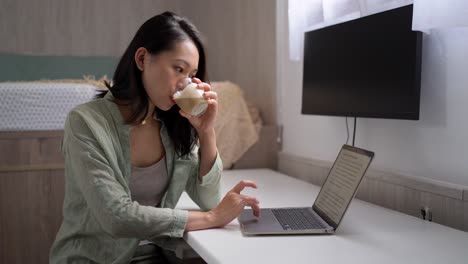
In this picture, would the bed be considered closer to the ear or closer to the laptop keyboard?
the ear

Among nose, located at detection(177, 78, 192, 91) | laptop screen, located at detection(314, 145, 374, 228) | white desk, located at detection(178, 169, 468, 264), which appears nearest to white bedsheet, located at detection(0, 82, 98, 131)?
nose, located at detection(177, 78, 192, 91)

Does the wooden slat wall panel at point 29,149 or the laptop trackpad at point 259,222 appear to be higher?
the wooden slat wall panel at point 29,149

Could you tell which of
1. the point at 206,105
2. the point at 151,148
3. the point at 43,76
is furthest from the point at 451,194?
the point at 43,76

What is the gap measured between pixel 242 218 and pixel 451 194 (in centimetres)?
55

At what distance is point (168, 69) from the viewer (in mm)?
1153

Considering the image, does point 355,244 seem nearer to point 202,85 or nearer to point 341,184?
point 341,184

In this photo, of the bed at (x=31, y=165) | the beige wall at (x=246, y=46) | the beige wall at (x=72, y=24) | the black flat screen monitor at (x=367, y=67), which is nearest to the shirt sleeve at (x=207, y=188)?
the black flat screen monitor at (x=367, y=67)

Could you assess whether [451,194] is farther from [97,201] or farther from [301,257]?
[97,201]

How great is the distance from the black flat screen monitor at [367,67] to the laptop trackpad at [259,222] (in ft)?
1.43

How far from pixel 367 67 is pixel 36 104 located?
1339mm

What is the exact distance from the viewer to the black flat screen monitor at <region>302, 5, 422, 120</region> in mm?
1220

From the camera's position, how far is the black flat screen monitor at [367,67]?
1220 mm

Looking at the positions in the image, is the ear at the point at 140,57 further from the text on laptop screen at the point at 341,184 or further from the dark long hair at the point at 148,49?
the text on laptop screen at the point at 341,184

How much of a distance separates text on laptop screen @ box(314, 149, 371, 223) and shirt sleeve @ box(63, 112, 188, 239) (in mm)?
369
